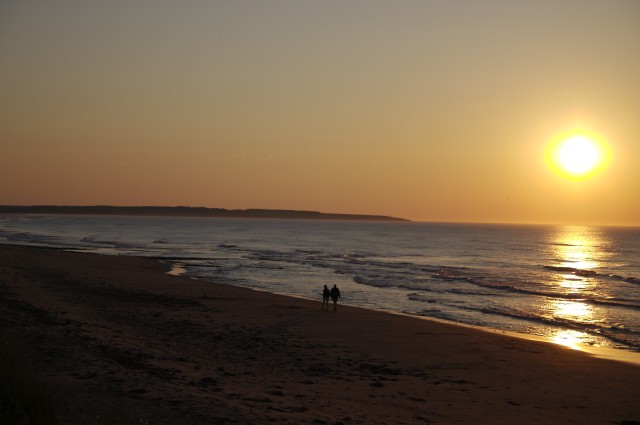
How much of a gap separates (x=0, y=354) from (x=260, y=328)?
1155 centimetres

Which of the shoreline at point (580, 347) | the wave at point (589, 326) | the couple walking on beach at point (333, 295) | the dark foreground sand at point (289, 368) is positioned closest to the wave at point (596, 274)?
the wave at point (589, 326)

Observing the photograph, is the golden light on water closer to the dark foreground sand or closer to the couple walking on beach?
the dark foreground sand

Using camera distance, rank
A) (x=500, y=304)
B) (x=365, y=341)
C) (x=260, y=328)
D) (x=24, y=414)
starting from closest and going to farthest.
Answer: (x=24, y=414) → (x=365, y=341) → (x=260, y=328) → (x=500, y=304)

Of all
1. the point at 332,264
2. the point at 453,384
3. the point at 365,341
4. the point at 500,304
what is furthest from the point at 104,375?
the point at 332,264

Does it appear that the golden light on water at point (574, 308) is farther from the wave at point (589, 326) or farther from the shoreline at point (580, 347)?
the wave at point (589, 326)

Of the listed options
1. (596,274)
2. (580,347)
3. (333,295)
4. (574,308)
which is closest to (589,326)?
(580,347)

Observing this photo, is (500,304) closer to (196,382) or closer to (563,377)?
(563,377)

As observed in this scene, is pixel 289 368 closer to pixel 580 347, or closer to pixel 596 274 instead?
pixel 580 347

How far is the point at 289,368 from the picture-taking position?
15.1 m

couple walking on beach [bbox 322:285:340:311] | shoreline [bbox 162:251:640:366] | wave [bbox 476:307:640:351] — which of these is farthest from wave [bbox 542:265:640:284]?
couple walking on beach [bbox 322:285:340:311]

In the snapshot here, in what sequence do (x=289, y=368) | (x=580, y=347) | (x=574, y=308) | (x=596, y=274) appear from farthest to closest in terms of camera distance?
(x=596, y=274)
(x=574, y=308)
(x=580, y=347)
(x=289, y=368)

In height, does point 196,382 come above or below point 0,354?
below

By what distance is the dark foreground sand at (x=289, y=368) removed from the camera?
1107 centimetres

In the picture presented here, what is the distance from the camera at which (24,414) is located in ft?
25.8
